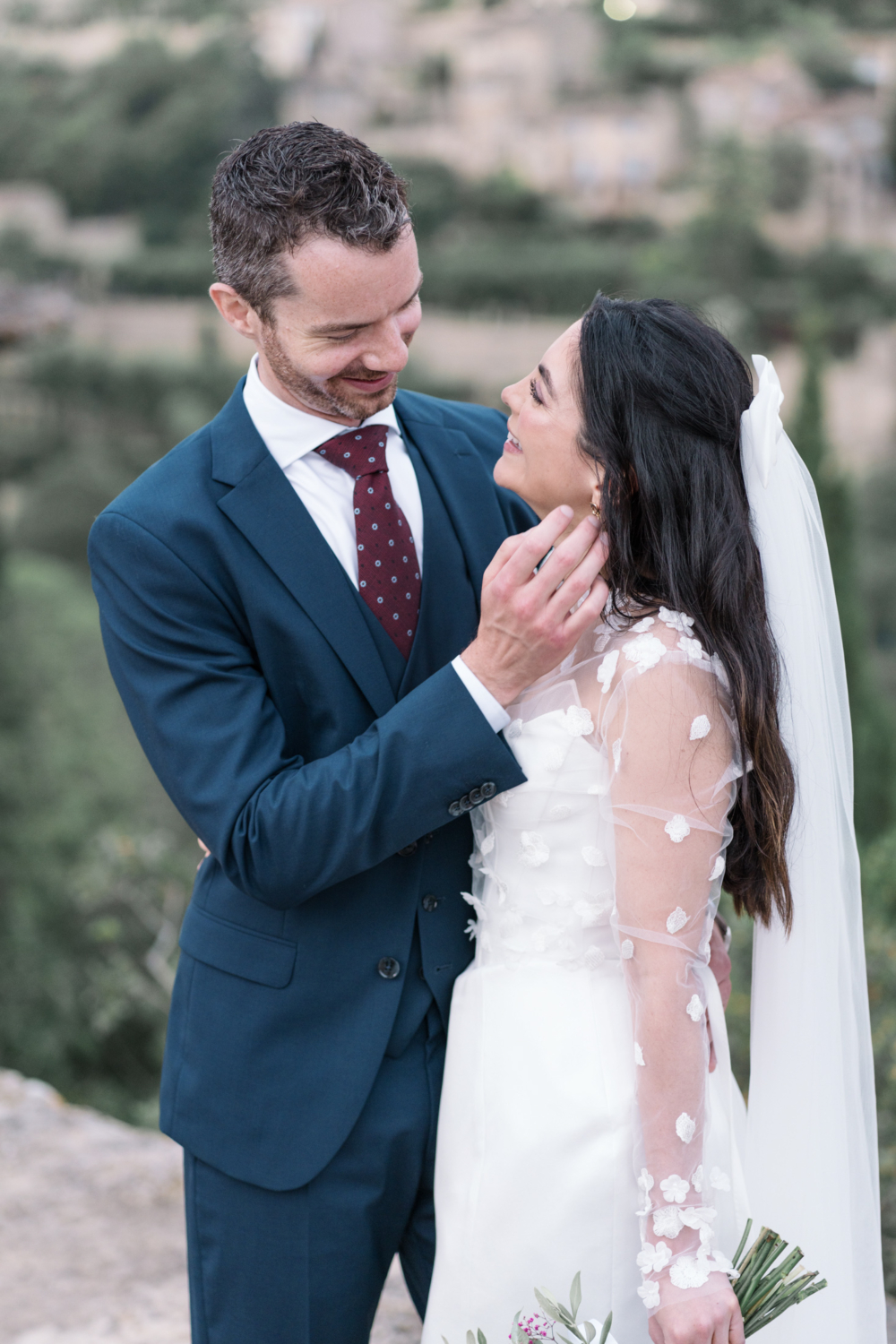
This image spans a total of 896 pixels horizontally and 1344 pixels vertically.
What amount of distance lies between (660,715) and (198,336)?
2545 centimetres

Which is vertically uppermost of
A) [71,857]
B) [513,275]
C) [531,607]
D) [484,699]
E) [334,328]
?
[513,275]

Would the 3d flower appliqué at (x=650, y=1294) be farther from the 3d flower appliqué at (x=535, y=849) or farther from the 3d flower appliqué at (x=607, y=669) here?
the 3d flower appliqué at (x=607, y=669)

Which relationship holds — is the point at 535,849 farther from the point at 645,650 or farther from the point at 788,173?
the point at 788,173

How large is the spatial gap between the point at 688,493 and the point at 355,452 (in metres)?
0.51

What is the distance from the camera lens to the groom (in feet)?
5.38

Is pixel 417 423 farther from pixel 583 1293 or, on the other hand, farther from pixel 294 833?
pixel 583 1293

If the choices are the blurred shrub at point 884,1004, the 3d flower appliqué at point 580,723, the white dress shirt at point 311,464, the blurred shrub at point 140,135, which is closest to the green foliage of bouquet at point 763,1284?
the 3d flower appliqué at point 580,723

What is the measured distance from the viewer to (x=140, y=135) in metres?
27.3

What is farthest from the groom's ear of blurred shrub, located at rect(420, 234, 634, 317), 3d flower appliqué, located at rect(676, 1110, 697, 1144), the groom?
blurred shrub, located at rect(420, 234, 634, 317)

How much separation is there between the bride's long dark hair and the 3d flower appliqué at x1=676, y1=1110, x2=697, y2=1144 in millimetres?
375

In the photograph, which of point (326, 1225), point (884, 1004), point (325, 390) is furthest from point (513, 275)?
point (326, 1225)

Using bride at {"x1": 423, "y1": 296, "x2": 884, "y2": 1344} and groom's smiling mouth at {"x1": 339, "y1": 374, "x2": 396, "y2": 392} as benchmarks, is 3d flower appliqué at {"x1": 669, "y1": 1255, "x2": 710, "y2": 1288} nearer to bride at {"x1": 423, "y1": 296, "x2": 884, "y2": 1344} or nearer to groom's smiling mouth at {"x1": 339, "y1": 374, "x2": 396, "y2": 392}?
bride at {"x1": 423, "y1": 296, "x2": 884, "y2": 1344}

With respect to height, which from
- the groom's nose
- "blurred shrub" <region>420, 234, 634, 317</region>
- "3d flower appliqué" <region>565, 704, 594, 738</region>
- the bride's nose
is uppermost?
"blurred shrub" <region>420, 234, 634, 317</region>

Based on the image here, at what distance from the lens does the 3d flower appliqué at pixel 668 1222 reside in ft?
5.36
